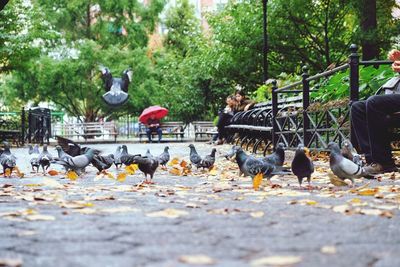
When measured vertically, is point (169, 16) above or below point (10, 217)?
above

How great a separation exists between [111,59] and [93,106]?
3.54 m

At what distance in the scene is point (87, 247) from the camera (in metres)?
2.84

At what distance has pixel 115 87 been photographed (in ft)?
102

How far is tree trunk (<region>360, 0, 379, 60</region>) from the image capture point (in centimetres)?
1530

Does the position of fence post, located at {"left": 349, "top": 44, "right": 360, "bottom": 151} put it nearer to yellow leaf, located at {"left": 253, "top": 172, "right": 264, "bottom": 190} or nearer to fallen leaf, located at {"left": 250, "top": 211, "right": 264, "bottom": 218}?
yellow leaf, located at {"left": 253, "top": 172, "right": 264, "bottom": 190}

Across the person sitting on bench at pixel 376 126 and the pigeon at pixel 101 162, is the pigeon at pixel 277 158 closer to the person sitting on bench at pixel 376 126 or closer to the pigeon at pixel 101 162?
the person sitting on bench at pixel 376 126

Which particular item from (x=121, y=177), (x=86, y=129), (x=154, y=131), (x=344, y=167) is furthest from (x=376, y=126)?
(x=86, y=129)

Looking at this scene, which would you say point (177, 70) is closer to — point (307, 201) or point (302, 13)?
point (302, 13)

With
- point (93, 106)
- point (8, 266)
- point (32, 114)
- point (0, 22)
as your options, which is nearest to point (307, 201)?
point (8, 266)

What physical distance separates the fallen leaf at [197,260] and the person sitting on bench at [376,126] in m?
4.38

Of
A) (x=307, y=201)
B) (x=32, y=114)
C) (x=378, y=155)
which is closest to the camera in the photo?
(x=307, y=201)

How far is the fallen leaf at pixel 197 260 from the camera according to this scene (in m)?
2.47

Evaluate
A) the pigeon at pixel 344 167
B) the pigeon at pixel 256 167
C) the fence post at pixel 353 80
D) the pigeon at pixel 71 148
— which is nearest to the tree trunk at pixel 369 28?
the fence post at pixel 353 80

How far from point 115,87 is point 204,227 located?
28.2 m
